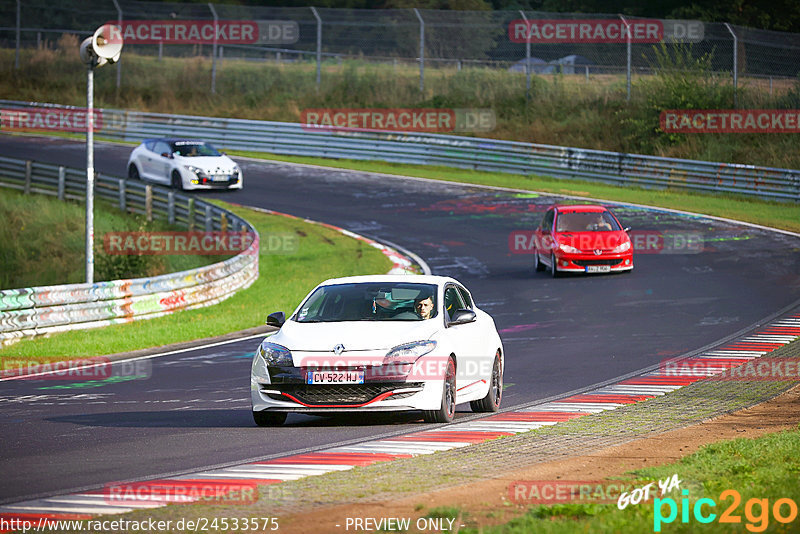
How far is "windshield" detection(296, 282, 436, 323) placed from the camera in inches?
470

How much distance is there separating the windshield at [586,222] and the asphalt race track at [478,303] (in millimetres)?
1167

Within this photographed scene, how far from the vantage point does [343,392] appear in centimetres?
1105

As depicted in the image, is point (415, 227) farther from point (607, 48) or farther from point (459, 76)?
point (459, 76)

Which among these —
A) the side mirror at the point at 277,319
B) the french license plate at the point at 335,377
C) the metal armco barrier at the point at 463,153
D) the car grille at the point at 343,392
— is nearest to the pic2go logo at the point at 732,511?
the car grille at the point at 343,392

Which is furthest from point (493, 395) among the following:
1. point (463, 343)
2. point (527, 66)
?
point (527, 66)

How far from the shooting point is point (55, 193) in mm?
39781

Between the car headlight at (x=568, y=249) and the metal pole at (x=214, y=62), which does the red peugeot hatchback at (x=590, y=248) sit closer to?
the car headlight at (x=568, y=249)

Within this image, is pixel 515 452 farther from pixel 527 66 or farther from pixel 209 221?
pixel 527 66

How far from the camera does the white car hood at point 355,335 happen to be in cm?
1117

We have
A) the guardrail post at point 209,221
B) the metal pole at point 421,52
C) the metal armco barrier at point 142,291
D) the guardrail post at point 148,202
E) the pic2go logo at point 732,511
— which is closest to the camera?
the pic2go logo at point 732,511

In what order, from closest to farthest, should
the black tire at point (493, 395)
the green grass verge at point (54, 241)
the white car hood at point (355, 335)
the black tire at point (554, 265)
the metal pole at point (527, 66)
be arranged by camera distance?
1. the white car hood at point (355, 335)
2. the black tire at point (493, 395)
3. the black tire at point (554, 265)
4. the green grass verge at point (54, 241)
5. the metal pole at point (527, 66)

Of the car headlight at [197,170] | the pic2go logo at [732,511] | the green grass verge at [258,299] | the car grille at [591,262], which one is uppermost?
the pic2go logo at [732,511]

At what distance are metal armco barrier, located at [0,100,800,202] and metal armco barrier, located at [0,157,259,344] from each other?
1248cm

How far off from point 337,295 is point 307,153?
36654 millimetres
